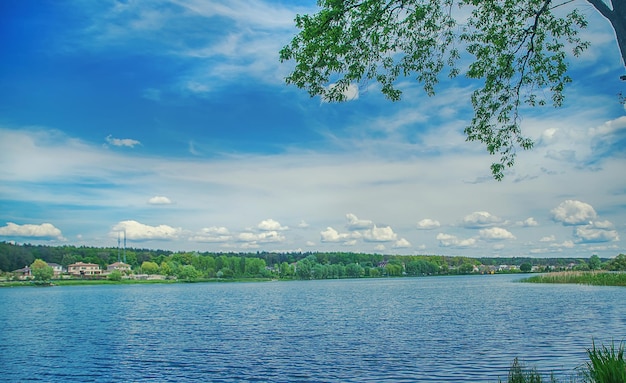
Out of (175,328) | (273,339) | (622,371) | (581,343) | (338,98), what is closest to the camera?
(622,371)

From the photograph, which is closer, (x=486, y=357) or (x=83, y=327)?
(x=486, y=357)

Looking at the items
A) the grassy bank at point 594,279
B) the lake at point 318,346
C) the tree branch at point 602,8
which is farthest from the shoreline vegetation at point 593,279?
the tree branch at point 602,8

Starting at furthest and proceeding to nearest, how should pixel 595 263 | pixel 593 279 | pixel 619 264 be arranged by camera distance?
pixel 595 263, pixel 619 264, pixel 593 279

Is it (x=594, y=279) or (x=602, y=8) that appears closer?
(x=602, y=8)

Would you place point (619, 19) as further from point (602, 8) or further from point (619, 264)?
point (619, 264)

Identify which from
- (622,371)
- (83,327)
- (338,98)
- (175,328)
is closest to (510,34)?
(338,98)

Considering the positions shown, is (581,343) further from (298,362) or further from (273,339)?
(273,339)

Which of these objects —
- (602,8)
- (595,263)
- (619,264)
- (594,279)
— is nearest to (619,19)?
(602,8)

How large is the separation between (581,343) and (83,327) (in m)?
42.6

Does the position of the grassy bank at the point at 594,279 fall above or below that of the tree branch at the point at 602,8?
below

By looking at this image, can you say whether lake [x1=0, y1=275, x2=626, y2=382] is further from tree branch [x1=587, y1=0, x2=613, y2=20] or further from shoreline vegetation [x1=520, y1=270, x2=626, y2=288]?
shoreline vegetation [x1=520, y1=270, x2=626, y2=288]

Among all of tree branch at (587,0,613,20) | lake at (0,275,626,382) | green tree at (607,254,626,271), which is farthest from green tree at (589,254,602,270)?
tree branch at (587,0,613,20)

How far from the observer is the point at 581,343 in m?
29.0

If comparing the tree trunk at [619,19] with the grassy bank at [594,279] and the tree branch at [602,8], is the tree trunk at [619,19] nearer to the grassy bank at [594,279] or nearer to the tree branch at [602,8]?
the tree branch at [602,8]
